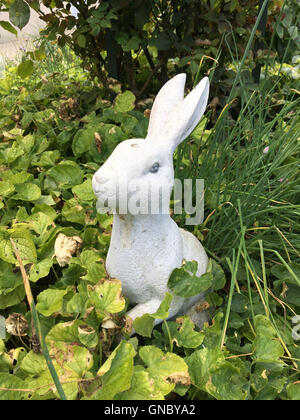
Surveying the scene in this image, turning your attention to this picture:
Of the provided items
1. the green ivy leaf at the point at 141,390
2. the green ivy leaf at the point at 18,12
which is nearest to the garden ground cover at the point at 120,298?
the green ivy leaf at the point at 141,390

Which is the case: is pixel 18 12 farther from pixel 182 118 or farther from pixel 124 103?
pixel 182 118

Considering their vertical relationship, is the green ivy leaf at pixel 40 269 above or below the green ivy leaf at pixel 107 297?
below

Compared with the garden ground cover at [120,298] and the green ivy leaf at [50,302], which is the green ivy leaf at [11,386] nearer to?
the garden ground cover at [120,298]

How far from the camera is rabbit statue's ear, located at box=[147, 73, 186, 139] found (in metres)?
0.82

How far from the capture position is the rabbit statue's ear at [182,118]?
0.79m

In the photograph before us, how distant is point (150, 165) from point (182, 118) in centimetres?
13

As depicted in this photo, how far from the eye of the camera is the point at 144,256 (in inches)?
32.7

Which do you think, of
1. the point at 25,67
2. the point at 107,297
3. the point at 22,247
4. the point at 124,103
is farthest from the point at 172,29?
the point at 107,297

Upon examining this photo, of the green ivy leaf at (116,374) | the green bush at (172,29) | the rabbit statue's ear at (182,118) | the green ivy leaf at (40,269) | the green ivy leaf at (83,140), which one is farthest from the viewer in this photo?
the green bush at (172,29)

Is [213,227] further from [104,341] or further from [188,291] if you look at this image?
[104,341]

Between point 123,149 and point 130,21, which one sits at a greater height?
point 130,21

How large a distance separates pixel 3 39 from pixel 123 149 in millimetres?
4668

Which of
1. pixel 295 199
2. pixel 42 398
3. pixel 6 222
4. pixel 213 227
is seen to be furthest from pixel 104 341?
pixel 295 199
